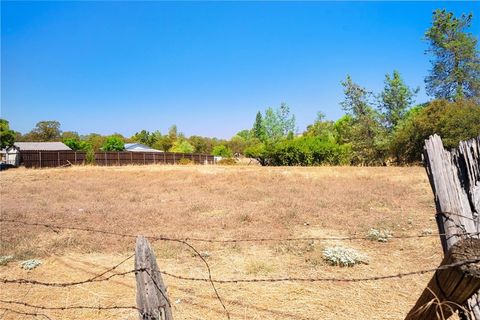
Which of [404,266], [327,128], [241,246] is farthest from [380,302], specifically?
[327,128]

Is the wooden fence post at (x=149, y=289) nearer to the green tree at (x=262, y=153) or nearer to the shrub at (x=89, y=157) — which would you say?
the green tree at (x=262, y=153)

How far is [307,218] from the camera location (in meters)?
11.8

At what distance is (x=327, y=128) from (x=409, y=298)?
66.5 meters

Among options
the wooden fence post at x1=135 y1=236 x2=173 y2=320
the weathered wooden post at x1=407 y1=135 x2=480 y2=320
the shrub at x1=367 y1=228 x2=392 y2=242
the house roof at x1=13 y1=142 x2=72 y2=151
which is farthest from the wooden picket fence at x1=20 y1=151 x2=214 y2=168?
the weathered wooden post at x1=407 y1=135 x2=480 y2=320

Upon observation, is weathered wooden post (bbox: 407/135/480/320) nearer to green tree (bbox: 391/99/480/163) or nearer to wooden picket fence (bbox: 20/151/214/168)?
green tree (bbox: 391/99/480/163)

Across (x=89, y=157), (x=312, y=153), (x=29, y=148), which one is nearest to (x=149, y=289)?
(x=312, y=153)

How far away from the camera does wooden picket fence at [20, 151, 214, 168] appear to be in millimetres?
44531

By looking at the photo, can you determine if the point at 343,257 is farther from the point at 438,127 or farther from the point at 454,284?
the point at 438,127

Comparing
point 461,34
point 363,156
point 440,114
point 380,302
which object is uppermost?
point 461,34

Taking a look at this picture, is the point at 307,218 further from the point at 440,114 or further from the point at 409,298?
the point at 440,114

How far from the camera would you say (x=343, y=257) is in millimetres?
7230

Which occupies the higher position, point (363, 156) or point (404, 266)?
point (363, 156)

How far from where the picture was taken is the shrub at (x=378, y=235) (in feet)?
29.5

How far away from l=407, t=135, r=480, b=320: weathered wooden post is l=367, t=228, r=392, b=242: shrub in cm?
706
